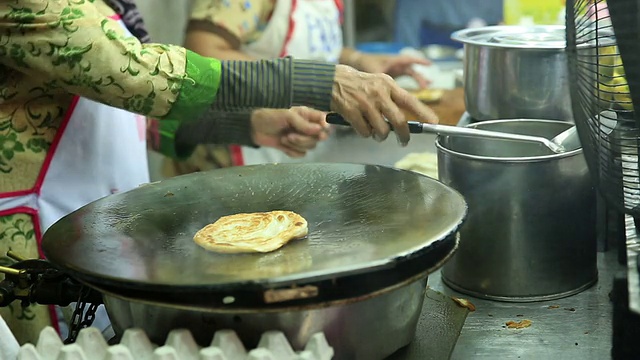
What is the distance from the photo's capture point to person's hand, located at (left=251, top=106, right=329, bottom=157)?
173 cm

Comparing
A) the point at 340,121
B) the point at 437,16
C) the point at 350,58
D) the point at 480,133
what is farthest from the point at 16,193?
the point at 437,16

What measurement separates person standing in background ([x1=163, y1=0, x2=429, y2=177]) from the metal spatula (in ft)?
3.11

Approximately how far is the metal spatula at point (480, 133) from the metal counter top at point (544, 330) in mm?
269

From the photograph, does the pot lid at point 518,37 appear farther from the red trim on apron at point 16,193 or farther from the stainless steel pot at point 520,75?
the red trim on apron at point 16,193

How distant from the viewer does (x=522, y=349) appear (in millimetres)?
1126

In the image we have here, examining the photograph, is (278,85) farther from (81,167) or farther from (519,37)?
(519,37)

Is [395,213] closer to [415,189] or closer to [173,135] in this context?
[415,189]

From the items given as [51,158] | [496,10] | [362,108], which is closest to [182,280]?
[362,108]

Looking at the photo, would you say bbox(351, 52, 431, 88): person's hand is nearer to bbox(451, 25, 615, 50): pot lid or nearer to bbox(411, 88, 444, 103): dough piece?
bbox(411, 88, 444, 103): dough piece

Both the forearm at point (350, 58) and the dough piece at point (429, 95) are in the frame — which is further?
the dough piece at point (429, 95)

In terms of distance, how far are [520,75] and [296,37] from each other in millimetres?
1029

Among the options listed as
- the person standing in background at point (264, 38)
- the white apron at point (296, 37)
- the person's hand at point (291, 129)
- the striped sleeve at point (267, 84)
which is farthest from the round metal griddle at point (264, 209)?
the white apron at point (296, 37)

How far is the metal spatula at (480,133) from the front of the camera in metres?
1.30

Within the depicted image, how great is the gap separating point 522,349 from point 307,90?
23.3 inches
